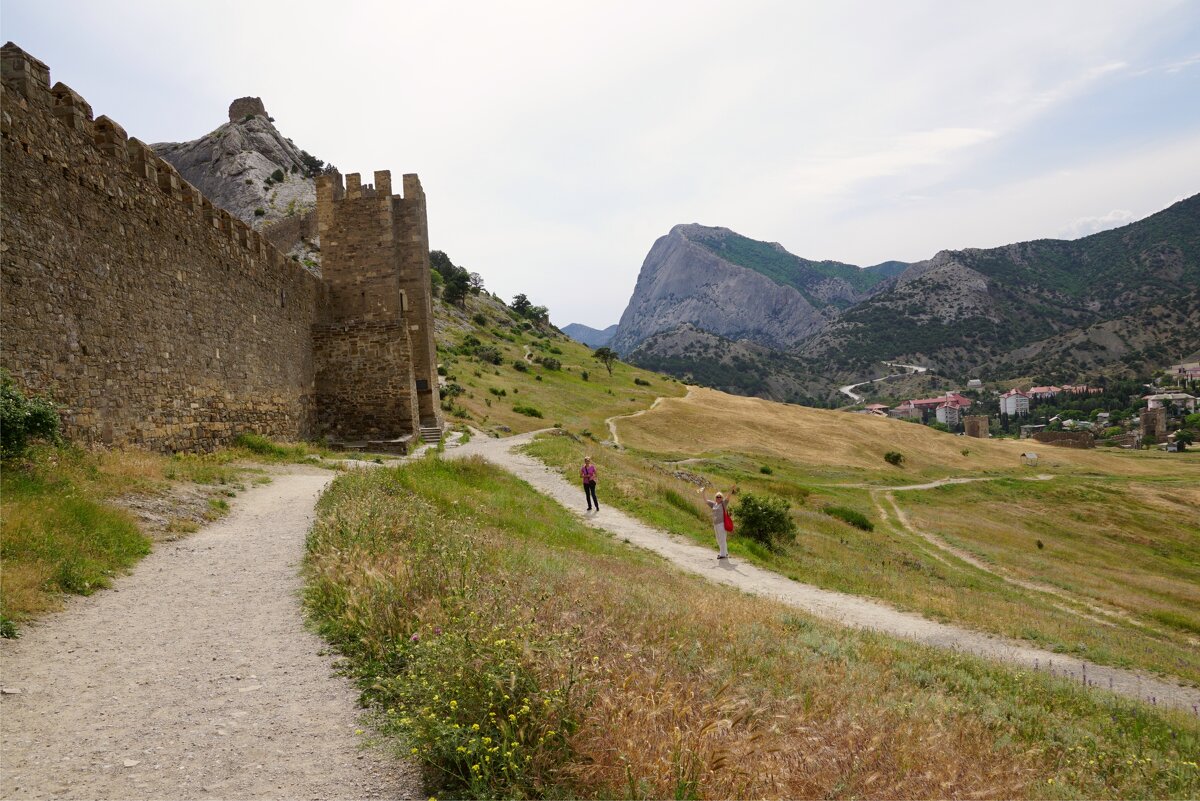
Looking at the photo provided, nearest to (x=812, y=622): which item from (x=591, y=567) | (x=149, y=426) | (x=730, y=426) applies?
(x=591, y=567)

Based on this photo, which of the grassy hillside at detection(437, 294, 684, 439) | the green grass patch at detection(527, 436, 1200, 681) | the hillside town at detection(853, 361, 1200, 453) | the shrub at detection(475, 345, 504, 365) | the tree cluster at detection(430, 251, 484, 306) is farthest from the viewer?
the hillside town at detection(853, 361, 1200, 453)

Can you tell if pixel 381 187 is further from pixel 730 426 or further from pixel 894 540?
pixel 730 426

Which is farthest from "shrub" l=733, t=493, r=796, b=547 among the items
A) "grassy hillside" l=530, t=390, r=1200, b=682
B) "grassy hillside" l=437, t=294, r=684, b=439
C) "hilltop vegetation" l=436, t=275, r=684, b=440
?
"hilltop vegetation" l=436, t=275, r=684, b=440

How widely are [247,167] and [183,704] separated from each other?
84.0m

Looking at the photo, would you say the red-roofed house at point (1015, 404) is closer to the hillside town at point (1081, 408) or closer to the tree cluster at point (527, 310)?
the hillside town at point (1081, 408)

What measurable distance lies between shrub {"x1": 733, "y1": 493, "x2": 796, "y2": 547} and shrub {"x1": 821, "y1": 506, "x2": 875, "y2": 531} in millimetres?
10485

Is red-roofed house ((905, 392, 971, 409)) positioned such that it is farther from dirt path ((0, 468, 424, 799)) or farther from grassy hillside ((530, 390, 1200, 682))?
dirt path ((0, 468, 424, 799))

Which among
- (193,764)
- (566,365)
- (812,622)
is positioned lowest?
(812,622)

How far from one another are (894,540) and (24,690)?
29.3m

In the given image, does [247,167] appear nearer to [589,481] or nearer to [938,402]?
[589,481]

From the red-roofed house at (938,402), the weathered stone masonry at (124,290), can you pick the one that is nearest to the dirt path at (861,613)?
the weathered stone masonry at (124,290)

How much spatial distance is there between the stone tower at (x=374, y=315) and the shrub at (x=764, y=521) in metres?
12.5

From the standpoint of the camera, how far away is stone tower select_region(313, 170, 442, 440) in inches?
955

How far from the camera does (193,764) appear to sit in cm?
372
